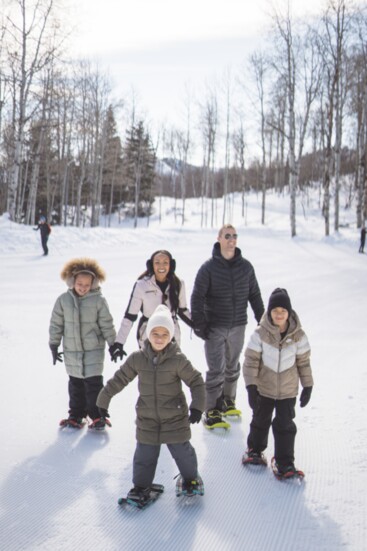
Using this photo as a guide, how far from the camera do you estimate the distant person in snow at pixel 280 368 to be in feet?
A: 11.5

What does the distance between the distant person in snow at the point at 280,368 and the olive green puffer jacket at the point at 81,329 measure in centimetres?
149

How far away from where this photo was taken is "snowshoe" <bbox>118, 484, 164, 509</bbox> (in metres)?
3.07

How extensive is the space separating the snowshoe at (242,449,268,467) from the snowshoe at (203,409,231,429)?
66cm

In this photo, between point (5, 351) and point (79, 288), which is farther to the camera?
point (5, 351)

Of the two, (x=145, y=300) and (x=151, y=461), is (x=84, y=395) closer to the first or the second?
(x=145, y=300)

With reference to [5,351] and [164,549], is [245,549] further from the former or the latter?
[5,351]

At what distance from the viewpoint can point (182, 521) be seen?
9.68 ft

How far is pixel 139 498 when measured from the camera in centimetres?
309

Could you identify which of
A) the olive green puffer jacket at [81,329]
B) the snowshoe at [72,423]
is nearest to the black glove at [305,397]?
the olive green puffer jacket at [81,329]

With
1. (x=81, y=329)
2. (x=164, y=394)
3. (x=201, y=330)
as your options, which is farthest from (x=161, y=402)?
(x=81, y=329)

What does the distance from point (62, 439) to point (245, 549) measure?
2.03 meters

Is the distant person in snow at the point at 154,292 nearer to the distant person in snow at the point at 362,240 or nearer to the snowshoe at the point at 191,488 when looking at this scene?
the snowshoe at the point at 191,488

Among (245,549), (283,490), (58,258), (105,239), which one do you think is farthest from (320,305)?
(105,239)

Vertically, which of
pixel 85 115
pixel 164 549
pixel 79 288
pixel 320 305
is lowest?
pixel 164 549
